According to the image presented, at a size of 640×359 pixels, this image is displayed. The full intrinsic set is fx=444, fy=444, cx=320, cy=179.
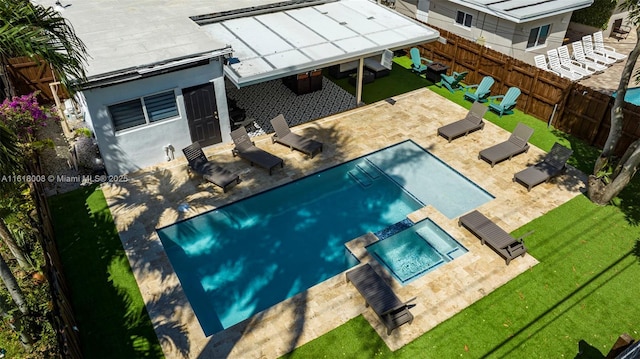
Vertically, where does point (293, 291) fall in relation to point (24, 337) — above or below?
below

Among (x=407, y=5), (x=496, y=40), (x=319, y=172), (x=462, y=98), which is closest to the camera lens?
(x=319, y=172)

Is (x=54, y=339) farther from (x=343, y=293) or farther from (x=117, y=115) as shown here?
(x=117, y=115)

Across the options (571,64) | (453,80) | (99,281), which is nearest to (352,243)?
(99,281)

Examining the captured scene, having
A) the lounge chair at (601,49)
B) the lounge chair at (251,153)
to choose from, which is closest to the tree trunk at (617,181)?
the lounge chair at (251,153)

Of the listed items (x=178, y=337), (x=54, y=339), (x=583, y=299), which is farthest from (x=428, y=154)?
(x=54, y=339)

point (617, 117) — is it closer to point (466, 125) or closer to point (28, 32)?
point (466, 125)

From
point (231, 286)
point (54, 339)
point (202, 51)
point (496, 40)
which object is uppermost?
point (202, 51)

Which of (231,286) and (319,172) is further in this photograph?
(319,172)

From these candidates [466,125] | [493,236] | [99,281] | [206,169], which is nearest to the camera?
[99,281]
